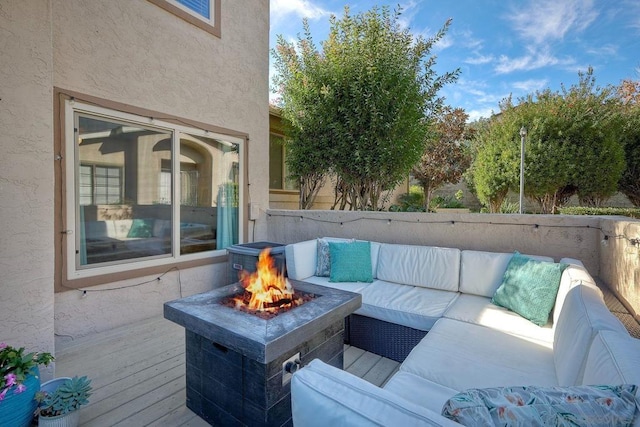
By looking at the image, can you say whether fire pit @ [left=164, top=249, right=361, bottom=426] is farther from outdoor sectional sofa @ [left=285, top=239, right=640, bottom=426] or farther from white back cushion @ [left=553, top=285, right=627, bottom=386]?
white back cushion @ [left=553, top=285, right=627, bottom=386]

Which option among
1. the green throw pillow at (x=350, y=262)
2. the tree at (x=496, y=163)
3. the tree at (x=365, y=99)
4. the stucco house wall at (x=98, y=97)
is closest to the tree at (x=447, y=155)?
the tree at (x=496, y=163)

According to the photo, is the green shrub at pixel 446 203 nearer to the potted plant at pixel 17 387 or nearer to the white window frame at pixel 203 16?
the white window frame at pixel 203 16

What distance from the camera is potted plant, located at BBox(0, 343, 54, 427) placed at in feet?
5.70

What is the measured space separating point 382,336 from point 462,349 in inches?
37.3

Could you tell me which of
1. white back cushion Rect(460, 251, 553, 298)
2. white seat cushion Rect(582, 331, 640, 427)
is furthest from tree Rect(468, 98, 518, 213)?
white seat cushion Rect(582, 331, 640, 427)

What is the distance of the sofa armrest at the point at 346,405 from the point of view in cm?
87

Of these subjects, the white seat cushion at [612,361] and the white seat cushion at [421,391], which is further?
the white seat cushion at [421,391]

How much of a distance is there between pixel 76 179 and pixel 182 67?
6.58 feet

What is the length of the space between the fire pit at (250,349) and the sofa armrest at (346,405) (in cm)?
61

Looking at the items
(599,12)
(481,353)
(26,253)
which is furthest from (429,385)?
(599,12)

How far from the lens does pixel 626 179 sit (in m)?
10.9

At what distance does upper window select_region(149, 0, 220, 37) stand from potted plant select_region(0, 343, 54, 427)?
405 centimetres

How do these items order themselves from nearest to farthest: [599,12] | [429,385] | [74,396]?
1. [429,385]
2. [74,396]
3. [599,12]

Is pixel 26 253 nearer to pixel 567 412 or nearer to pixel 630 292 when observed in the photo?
pixel 567 412
